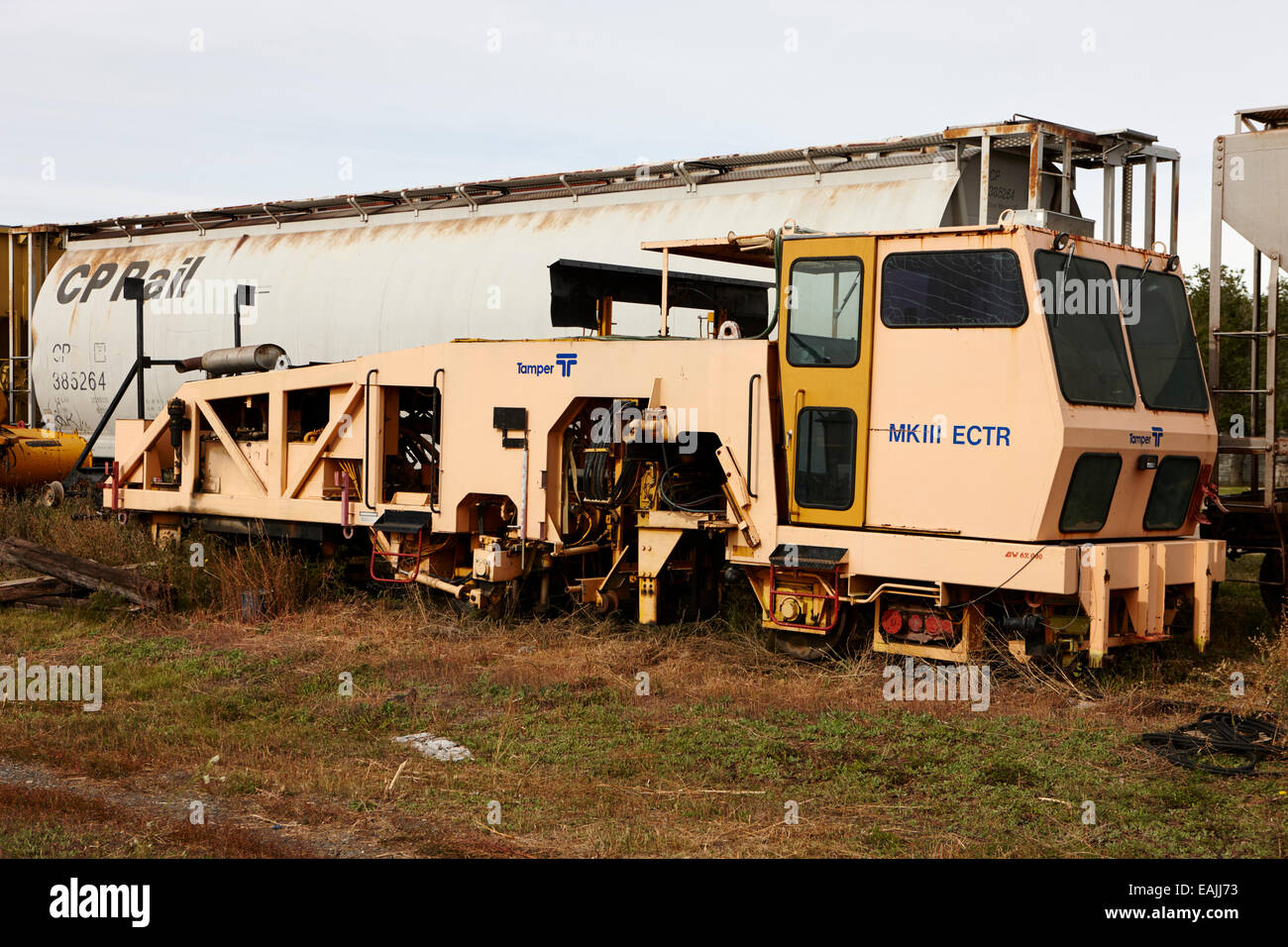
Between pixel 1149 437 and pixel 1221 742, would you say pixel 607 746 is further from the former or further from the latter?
pixel 1149 437

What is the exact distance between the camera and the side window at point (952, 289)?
7.73m

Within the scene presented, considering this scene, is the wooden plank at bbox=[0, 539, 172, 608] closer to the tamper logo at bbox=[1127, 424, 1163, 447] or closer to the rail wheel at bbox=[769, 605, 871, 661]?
the rail wheel at bbox=[769, 605, 871, 661]

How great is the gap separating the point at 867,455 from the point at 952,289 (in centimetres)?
110

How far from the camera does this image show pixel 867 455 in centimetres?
817

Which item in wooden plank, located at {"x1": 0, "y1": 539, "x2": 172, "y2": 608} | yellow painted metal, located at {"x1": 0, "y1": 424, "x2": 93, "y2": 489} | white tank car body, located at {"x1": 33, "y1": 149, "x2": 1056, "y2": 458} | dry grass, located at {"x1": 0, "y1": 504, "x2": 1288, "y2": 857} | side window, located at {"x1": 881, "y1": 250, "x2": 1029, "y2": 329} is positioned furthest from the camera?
yellow painted metal, located at {"x1": 0, "y1": 424, "x2": 93, "y2": 489}

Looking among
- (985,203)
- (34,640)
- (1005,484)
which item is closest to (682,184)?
(985,203)

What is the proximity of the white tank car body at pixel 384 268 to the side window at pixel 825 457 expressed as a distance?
123 inches

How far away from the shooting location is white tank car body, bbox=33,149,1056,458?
11.9 meters

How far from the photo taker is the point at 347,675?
828cm

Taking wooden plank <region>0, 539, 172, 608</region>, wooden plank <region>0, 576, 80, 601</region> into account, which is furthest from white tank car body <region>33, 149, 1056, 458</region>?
wooden plank <region>0, 576, 80, 601</region>

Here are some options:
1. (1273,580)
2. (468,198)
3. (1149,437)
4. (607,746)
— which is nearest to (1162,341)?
(1149,437)
